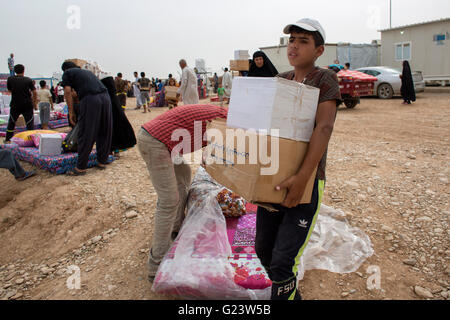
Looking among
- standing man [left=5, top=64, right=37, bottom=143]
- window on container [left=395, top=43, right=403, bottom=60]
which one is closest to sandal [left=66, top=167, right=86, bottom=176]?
standing man [left=5, top=64, right=37, bottom=143]

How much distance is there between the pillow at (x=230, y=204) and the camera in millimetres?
2738

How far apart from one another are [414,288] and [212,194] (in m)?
1.66

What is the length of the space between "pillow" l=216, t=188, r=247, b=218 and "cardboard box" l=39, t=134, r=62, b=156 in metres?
3.44

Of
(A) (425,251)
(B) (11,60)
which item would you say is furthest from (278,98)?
(B) (11,60)

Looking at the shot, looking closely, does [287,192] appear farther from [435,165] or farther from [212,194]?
[435,165]

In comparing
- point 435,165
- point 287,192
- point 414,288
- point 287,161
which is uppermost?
point 287,161

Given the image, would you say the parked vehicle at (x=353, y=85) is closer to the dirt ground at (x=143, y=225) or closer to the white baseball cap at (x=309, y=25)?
the dirt ground at (x=143, y=225)

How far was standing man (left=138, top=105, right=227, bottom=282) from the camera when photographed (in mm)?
2018

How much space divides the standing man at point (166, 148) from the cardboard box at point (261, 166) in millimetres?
587

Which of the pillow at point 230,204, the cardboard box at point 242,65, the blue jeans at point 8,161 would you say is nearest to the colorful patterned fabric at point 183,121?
the pillow at point 230,204

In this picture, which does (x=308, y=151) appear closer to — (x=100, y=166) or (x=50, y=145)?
(x=100, y=166)

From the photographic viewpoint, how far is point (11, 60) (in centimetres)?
1290

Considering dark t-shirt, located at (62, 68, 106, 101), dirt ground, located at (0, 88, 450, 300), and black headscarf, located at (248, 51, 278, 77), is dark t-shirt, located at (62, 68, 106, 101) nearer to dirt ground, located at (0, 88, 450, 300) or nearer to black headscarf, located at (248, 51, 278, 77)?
dirt ground, located at (0, 88, 450, 300)

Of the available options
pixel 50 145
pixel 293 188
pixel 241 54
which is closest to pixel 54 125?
pixel 50 145
